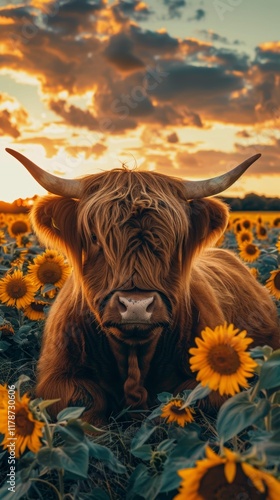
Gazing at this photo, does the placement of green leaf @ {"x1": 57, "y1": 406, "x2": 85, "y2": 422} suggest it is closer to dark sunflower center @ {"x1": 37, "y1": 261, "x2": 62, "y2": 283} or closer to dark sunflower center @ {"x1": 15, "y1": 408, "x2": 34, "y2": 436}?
dark sunflower center @ {"x1": 15, "y1": 408, "x2": 34, "y2": 436}

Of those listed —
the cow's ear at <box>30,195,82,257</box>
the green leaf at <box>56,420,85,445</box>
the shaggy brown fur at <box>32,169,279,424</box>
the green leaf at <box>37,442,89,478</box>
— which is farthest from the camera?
the cow's ear at <box>30,195,82,257</box>

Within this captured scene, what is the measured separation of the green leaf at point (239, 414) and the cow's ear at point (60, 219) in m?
1.74

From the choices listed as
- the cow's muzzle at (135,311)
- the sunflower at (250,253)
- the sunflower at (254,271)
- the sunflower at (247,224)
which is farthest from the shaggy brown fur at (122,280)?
the sunflower at (247,224)

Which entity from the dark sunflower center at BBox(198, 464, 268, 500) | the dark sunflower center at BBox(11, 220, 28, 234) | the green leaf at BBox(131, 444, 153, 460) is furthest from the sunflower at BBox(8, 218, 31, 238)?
the dark sunflower center at BBox(198, 464, 268, 500)

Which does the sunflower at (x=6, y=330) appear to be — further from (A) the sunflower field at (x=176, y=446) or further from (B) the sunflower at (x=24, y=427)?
(B) the sunflower at (x=24, y=427)

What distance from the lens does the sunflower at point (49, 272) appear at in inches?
207

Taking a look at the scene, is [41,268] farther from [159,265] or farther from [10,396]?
[10,396]

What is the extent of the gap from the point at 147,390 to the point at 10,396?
1.45m

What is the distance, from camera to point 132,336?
3.26 m

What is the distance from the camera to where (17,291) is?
515cm

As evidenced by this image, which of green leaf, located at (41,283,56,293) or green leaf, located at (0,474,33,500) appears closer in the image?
green leaf, located at (0,474,33,500)

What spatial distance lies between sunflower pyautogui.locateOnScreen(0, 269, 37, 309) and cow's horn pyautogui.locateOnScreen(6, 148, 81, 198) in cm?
158

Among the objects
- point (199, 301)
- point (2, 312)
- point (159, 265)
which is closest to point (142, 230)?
point (159, 265)

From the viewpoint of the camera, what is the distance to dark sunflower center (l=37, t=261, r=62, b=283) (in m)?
5.27
